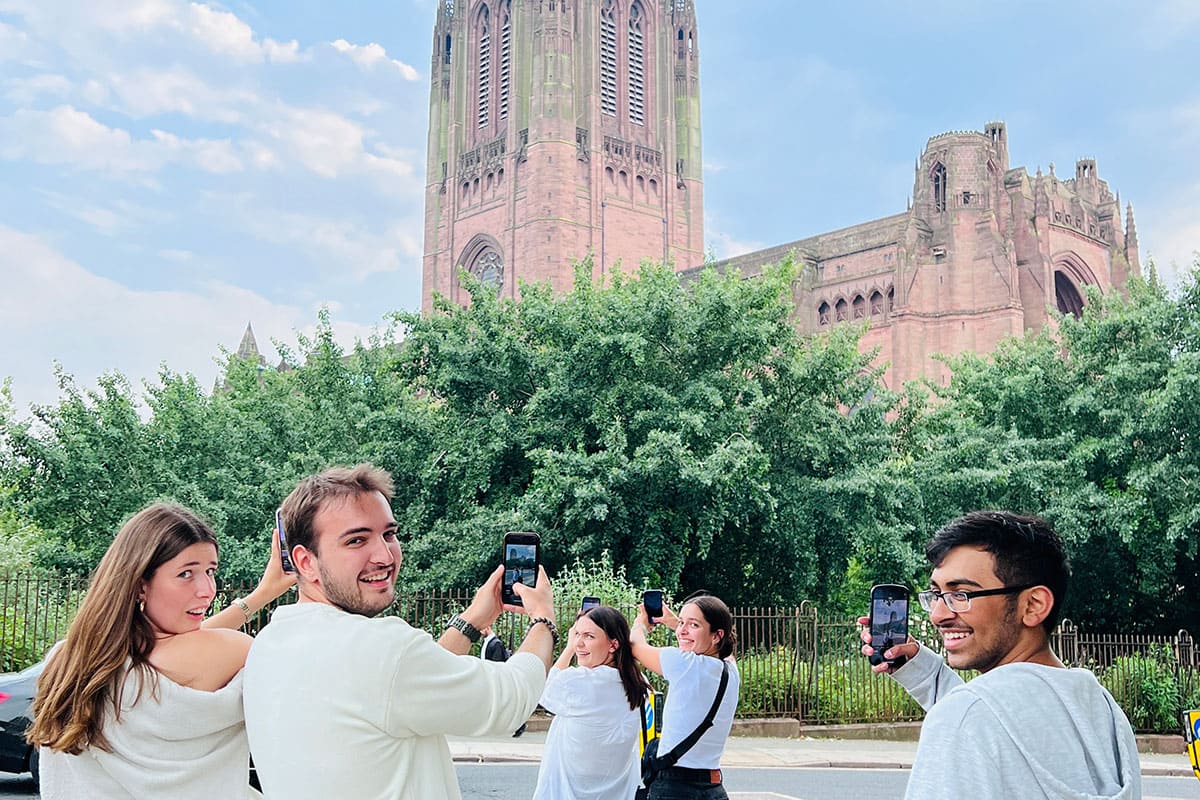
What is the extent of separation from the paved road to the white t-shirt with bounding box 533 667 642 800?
205 inches

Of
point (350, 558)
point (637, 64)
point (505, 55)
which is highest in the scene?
point (637, 64)

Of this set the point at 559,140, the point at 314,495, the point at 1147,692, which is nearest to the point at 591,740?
the point at 314,495

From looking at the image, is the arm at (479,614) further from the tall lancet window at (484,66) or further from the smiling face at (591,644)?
the tall lancet window at (484,66)

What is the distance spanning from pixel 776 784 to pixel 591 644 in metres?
7.51

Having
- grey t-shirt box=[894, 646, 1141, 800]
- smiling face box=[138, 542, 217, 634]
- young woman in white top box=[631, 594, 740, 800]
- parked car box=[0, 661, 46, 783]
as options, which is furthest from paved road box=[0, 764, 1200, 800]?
grey t-shirt box=[894, 646, 1141, 800]

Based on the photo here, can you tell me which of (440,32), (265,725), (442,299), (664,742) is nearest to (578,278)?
(442,299)

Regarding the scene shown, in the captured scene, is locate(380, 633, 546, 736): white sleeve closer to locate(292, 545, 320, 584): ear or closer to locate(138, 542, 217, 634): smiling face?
locate(292, 545, 320, 584): ear

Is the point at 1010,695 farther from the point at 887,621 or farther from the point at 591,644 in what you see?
the point at 591,644

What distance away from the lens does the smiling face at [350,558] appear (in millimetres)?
2605

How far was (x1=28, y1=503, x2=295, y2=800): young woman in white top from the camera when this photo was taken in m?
2.66

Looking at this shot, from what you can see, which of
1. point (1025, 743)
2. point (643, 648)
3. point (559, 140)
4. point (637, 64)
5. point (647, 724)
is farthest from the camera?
point (637, 64)

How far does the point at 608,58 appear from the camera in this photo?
2596 inches

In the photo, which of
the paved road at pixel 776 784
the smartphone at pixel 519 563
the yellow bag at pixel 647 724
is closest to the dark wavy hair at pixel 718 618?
the yellow bag at pixel 647 724

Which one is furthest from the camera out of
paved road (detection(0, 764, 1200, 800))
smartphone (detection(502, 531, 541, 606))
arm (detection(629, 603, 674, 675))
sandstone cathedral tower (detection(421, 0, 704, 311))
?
sandstone cathedral tower (detection(421, 0, 704, 311))
